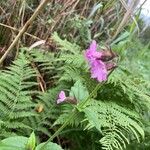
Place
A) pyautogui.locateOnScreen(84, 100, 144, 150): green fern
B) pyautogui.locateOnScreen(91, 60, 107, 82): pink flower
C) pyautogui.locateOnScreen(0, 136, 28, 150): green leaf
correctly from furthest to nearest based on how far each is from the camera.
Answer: pyautogui.locateOnScreen(84, 100, 144, 150): green fern → pyautogui.locateOnScreen(0, 136, 28, 150): green leaf → pyautogui.locateOnScreen(91, 60, 107, 82): pink flower

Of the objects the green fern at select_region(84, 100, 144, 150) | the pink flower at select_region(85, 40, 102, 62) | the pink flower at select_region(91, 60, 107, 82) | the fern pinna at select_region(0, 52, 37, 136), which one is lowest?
the fern pinna at select_region(0, 52, 37, 136)

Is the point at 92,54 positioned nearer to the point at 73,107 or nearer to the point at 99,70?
the point at 99,70

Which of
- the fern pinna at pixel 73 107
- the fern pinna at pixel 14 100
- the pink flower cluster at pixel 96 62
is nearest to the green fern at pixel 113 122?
the fern pinna at pixel 73 107

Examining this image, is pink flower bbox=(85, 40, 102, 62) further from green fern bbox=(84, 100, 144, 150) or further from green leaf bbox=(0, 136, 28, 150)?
green fern bbox=(84, 100, 144, 150)

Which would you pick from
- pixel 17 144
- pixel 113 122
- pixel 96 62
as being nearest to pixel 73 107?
pixel 113 122

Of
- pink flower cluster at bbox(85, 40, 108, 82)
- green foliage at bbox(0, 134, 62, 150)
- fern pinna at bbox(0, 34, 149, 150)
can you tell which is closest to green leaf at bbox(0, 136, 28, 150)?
green foliage at bbox(0, 134, 62, 150)

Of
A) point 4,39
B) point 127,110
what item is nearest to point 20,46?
point 4,39

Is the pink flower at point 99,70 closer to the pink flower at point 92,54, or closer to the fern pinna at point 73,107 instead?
the pink flower at point 92,54
